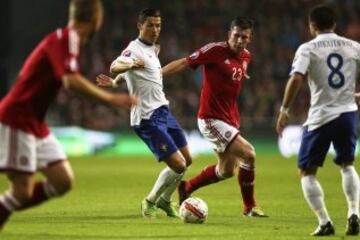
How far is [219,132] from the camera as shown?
37.1 feet

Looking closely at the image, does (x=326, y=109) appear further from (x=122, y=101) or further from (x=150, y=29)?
Answer: (x=150, y=29)

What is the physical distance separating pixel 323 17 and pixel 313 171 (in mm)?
1562

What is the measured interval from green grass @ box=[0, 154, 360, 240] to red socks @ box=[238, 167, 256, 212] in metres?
0.18

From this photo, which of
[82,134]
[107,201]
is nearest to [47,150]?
[107,201]

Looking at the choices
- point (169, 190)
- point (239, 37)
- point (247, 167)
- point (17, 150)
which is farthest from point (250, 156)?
point (17, 150)

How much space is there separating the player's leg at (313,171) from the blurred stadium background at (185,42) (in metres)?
16.3

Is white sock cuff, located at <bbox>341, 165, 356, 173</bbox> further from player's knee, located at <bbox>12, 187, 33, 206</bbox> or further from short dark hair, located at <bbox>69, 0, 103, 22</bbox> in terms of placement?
player's knee, located at <bbox>12, 187, 33, 206</bbox>

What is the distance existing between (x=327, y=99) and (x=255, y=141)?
16.7 metres

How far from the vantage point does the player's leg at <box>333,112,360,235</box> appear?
29.3ft

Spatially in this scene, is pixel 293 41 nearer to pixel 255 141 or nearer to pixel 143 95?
pixel 255 141

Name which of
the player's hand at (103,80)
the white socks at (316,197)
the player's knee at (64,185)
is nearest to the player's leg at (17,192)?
the player's knee at (64,185)

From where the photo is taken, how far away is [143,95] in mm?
10938

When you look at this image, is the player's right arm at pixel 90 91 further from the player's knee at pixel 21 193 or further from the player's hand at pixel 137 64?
the player's hand at pixel 137 64

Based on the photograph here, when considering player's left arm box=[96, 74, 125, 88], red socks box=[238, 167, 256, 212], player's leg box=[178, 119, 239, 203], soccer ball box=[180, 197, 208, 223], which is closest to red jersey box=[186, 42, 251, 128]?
player's leg box=[178, 119, 239, 203]
